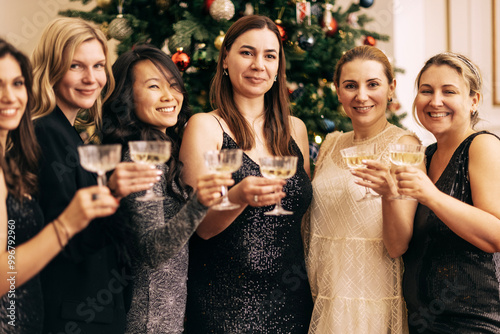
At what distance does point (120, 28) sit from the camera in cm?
288

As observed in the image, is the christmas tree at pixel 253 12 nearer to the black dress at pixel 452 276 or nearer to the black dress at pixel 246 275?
the black dress at pixel 246 275

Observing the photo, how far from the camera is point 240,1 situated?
9.99ft

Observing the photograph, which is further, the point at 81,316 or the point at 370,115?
the point at 370,115

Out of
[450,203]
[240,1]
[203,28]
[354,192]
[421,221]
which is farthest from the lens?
[240,1]

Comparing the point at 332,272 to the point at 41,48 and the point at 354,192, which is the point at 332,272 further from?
the point at 41,48

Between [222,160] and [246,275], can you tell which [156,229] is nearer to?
[222,160]

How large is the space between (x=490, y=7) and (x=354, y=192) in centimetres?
406

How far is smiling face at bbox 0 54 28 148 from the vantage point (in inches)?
47.1

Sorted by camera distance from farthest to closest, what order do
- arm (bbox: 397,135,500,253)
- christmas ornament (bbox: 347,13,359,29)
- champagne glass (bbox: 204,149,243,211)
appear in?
christmas ornament (bbox: 347,13,359,29) → arm (bbox: 397,135,500,253) → champagne glass (bbox: 204,149,243,211)

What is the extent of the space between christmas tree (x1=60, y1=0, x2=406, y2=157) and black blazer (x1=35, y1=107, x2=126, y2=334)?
1.35 metres

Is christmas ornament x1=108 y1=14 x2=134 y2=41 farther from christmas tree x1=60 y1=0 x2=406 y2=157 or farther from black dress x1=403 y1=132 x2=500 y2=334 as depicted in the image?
black dress x1=403 y1=132 x2=500 y2=334

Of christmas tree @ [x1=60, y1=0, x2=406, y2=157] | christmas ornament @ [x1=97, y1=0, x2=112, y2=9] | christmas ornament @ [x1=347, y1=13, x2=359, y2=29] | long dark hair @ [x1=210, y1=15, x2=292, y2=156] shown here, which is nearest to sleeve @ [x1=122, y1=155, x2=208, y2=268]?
long dark hair @ [x1=210, y1=15, x2=292, y2=156]

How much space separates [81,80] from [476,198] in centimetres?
146

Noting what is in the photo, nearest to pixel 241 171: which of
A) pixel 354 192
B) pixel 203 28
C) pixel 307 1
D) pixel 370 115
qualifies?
pixel 354 192
